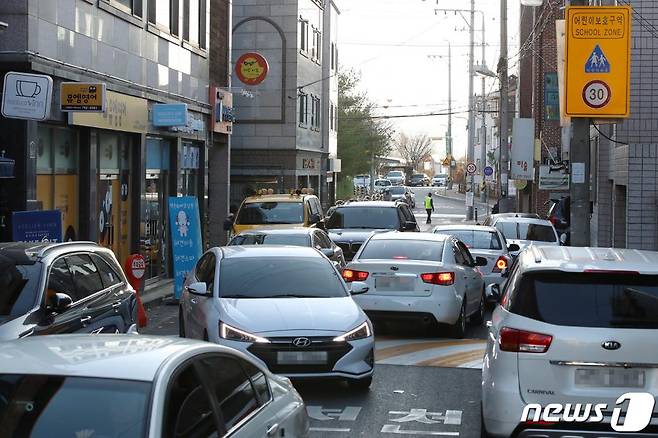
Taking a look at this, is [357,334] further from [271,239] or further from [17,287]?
[271,239]

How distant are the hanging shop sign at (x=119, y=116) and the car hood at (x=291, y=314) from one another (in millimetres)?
8000

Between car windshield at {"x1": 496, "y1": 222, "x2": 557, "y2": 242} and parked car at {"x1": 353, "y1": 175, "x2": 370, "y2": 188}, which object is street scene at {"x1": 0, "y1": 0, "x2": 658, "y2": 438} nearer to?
car windshield at {"x1": 496, "y1": 222, "x2": 557, "y2": 242}

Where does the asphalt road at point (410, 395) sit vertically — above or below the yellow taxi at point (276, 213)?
below

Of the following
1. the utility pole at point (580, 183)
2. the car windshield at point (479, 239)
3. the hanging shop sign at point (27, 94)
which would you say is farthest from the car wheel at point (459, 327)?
the hanging shop sign at point (27, 94)

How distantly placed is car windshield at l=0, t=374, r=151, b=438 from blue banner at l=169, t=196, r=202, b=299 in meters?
14.5

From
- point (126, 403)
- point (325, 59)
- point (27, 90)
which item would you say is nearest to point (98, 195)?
point (27, 90)

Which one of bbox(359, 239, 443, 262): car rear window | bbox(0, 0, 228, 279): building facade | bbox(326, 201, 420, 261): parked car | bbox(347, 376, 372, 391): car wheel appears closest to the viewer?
bbox(347, 376, 372, 391): car wheel

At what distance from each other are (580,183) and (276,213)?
7555 millimetres

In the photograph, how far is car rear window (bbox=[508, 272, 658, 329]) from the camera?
23.2 feet

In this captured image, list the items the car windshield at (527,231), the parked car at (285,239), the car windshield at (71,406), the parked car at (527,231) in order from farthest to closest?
the car windshield at (527,231)
the parked car at (527,231)
the parked car at (285,239)
the car windshield at (71,406)

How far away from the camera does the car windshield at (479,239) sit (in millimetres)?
19203

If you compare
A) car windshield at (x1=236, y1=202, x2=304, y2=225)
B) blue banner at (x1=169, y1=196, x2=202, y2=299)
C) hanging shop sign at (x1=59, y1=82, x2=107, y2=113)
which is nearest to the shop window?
hanging shop sign at (x1=59, y1=82, x2=107, y2=113)

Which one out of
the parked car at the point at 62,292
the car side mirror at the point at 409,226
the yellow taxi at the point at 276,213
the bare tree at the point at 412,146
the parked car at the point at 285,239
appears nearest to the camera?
the parked car at the point at 62,292

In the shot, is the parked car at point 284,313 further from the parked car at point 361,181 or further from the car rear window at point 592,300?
the parked car at point 361,181
